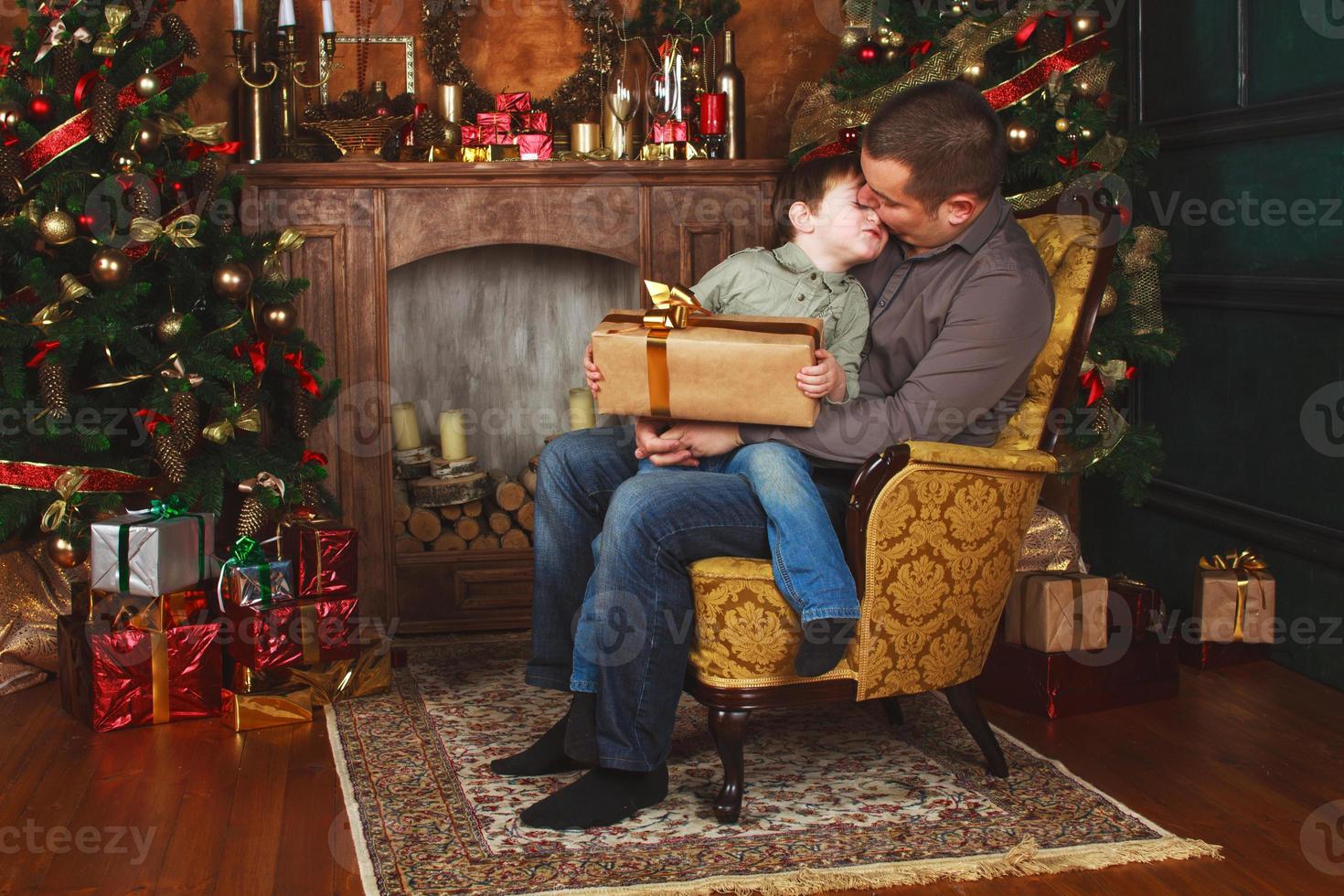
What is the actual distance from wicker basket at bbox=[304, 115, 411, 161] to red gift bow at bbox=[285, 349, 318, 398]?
57cm

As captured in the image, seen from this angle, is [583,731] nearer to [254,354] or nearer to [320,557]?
[320,557]

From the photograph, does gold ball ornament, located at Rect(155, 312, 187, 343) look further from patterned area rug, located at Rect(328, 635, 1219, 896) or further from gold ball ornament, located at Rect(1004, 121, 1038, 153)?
gold ball ornament, located at Rect(1004, 121, 1038, 153)

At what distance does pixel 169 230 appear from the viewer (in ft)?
9.85

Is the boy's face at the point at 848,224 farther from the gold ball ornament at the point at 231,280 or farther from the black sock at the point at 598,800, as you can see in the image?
the gold ball ornament at the point at 231,280

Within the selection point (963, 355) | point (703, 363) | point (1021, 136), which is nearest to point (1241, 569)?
point (1021, 136)

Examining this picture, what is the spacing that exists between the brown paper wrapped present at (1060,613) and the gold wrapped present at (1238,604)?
1.45ft

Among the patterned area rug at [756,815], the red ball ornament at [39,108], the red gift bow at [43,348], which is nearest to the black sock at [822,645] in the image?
the patterned area rug at [756,815]

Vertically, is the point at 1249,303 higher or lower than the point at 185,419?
higher

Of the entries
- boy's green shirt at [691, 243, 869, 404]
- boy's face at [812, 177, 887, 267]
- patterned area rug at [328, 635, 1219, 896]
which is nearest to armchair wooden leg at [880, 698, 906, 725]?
patterned area rug at [328, 635, 1219, 896]

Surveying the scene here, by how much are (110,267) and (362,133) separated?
843 millimetres

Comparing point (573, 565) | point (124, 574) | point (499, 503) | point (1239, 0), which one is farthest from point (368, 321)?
point (1239, 0)

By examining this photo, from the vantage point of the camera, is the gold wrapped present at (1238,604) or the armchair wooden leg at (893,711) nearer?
the armchair wooden leg at (893,711)

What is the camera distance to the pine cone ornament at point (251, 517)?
315cm

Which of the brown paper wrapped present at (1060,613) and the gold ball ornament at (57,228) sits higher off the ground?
the gold ball ornament at (57,228)
